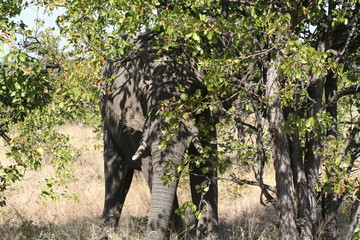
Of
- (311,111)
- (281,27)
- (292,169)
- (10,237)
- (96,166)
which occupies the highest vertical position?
(96,166)

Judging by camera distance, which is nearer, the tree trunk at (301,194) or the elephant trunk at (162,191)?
the tree trunk at (301,194)

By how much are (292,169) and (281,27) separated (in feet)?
7.04

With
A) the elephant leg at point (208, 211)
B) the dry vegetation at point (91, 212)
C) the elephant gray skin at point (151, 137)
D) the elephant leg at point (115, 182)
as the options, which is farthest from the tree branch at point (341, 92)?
the elephant leg at point (115, 182)

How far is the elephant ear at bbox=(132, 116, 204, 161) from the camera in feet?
23.8

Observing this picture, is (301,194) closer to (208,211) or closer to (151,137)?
(208,211)

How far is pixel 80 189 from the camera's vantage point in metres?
13.9

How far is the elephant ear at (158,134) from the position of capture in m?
7.25

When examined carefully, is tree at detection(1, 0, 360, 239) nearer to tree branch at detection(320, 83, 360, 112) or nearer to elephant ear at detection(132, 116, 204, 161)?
tree branch at detection(320, 83, 360, 112)

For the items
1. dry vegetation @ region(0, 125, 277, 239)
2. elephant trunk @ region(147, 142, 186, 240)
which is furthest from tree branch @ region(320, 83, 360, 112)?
dry vegetation @ region(0, 125, 277, 239)

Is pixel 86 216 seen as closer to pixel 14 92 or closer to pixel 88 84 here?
pixel 88 84

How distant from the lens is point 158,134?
7.52 metres

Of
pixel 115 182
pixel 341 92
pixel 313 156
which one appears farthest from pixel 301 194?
pixel 115 182

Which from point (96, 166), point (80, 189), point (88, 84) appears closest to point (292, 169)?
point (88, 84)

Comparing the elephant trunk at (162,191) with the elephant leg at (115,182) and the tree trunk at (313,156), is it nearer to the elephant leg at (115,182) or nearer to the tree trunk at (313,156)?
the tree trunk at (313,156)
